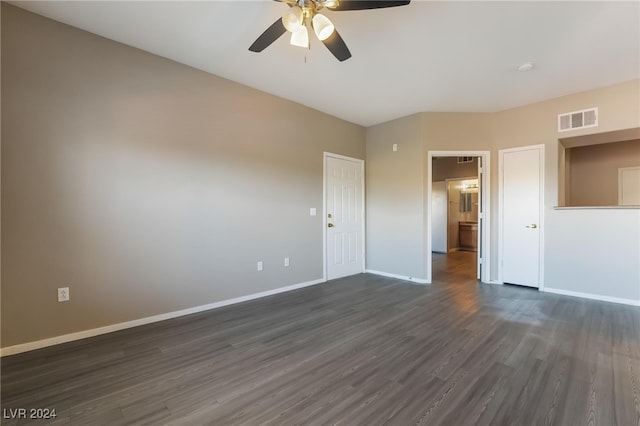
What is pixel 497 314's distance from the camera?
10.3 feet

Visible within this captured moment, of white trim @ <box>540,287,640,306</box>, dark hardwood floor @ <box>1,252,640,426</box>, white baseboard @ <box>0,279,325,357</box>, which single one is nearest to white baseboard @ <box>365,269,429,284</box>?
dark hardwood floor @ <box>1,252,640,426</box>

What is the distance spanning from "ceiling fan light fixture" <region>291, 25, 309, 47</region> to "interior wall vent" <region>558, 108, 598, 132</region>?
153 inches

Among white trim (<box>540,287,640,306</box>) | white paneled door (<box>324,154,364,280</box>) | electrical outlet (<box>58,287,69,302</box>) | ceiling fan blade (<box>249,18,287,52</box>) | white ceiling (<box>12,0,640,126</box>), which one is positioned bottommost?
white trim (<box>540,287,640,306</box>)

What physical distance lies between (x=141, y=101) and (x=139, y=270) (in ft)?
5.72

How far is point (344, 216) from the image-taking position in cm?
499

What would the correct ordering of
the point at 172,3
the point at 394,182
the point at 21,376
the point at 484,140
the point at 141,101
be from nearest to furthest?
the point at 21,376
the point at 172,3
the point at 141,101
the point at 484,140
the point at 394,182

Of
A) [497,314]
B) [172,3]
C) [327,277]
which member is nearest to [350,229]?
[327,277]

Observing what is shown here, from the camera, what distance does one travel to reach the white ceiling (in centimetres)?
227

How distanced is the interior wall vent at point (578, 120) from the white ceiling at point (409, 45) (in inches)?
12.1

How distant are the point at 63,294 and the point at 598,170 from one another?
783 cm

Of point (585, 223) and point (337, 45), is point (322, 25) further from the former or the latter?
point (585, 223)

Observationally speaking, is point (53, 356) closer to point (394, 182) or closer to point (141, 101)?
point (141, 101)

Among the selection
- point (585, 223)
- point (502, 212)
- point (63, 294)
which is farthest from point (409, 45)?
point (63, 294)

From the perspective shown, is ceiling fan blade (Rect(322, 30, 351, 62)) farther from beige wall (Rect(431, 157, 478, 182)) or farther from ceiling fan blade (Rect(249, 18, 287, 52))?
beige wall (Rect(431, 157, 478, 182))
